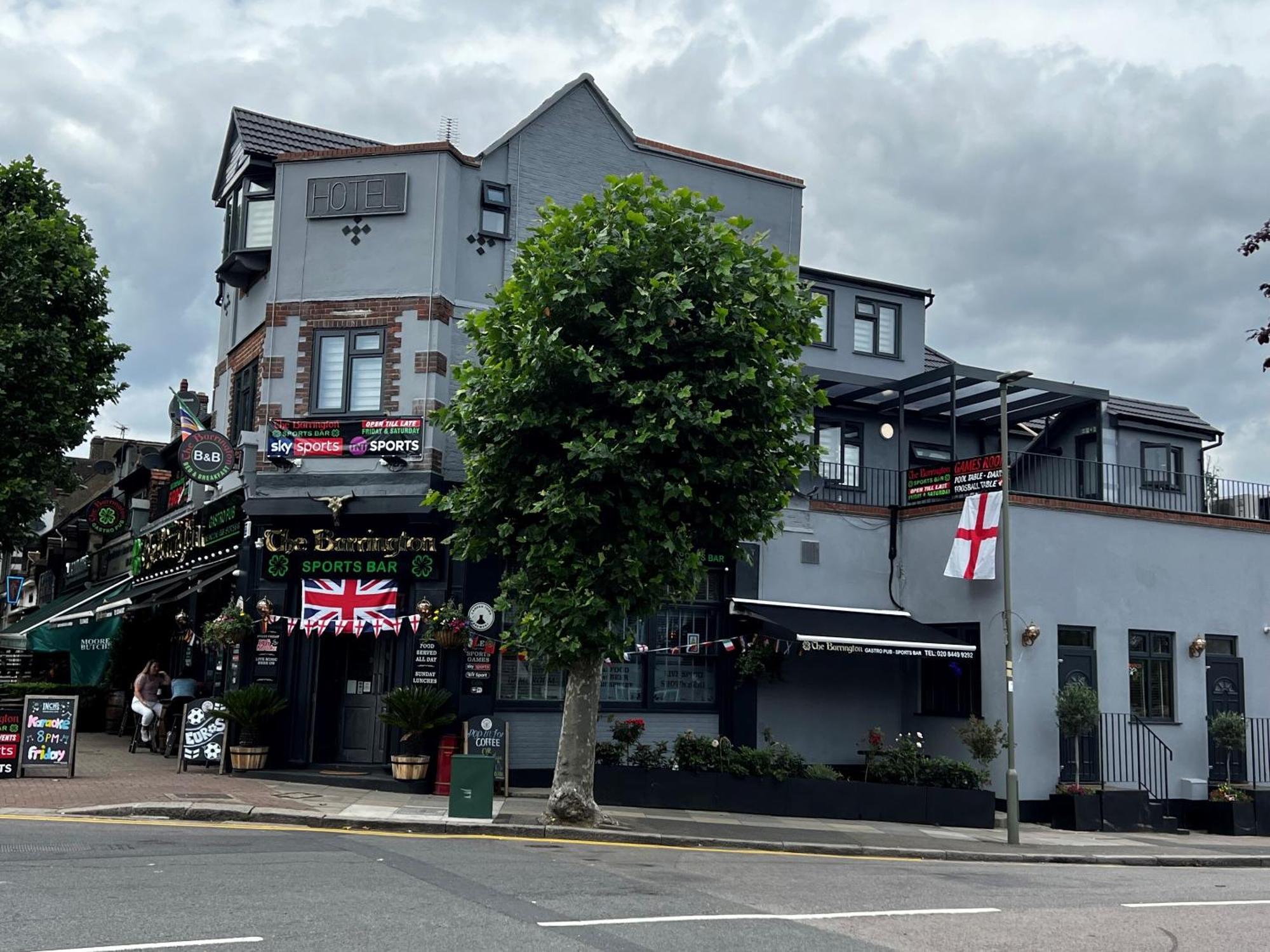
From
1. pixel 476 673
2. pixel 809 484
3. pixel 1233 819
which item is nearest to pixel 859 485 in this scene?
pixel 809 484

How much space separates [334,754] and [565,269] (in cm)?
956

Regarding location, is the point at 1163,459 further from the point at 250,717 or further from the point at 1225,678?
the point at 250,717

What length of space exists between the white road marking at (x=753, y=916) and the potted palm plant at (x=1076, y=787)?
10.4 meters

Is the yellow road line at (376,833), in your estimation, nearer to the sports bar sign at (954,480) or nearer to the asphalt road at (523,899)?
the asphalt road at (523,899)

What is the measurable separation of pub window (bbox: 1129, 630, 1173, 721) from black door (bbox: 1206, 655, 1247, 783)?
98cm

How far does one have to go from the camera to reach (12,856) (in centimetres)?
1154

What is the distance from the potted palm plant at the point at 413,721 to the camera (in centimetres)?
1900

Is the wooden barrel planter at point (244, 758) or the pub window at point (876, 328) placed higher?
the pub window at point (876, 328)

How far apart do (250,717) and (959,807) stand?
37.5ft

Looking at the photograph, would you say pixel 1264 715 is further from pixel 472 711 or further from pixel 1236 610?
pixel 472 711

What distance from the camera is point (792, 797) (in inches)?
766

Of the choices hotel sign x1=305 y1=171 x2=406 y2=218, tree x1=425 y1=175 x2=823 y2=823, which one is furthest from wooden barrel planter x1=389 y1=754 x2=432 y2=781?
hotel sign x1=305 y1=171 x2=406 y2=218

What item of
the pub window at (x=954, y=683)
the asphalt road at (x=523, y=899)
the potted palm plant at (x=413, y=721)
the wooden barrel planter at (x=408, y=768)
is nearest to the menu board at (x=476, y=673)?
the potted palm plant at (x=413, y=721)

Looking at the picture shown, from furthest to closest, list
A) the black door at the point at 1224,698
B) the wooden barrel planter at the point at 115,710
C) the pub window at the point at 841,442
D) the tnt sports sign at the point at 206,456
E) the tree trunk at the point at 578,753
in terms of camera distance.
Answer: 1. the wooden barrel planter at the point at 115,710
2. the pub window at the point at 841,442
3. the black door at the point at 1224,698
4. the tnt sports sign at the point at 206,456
5. the tree trunk at the point at 578,753
